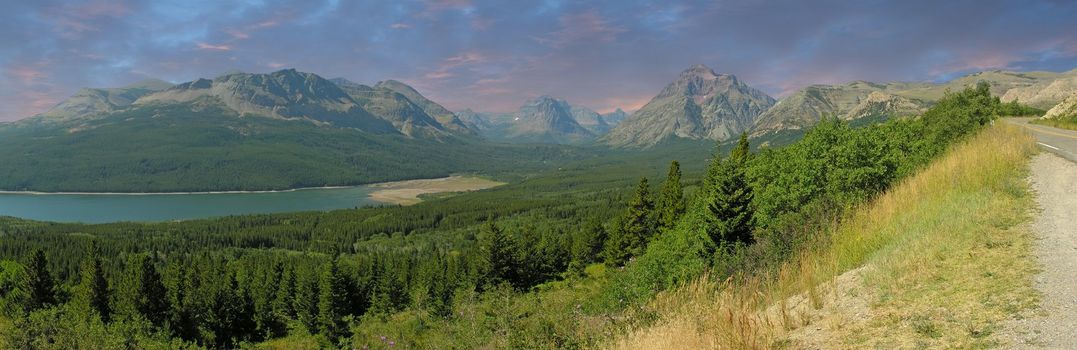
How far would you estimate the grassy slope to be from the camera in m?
7.42

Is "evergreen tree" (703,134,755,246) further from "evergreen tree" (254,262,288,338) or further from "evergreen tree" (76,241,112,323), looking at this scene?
"evergreen tree" (76,241,112,323)

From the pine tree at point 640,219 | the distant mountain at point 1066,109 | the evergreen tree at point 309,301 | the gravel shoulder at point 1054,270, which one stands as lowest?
the evergreen tree at point 309,301

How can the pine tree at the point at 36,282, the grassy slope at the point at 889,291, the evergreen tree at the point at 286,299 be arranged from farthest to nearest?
the evergreen tree at the point at 286,299, the pine tree at the point at 36,282, the grassy slope at the point at 889,291

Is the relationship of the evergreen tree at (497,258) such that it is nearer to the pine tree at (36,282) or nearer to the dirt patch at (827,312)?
the pine tree at (36,282)

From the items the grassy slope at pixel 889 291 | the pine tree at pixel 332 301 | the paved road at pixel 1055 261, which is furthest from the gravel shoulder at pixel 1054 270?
the pine tree at pixel 332 301

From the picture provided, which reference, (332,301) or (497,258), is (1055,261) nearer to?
(497,258)

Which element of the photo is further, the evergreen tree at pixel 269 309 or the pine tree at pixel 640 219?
the evergreen tree at pixel 269 309

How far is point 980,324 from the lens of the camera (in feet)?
23.0

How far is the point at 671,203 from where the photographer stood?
64875mm

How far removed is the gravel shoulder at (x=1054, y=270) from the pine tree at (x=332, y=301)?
74.1m

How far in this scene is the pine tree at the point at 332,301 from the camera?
72812 millimetres

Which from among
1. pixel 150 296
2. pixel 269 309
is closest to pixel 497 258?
pixel 269 309

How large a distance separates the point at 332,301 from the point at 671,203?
53003mm

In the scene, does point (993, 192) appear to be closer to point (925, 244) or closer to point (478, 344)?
point (925, 244)
